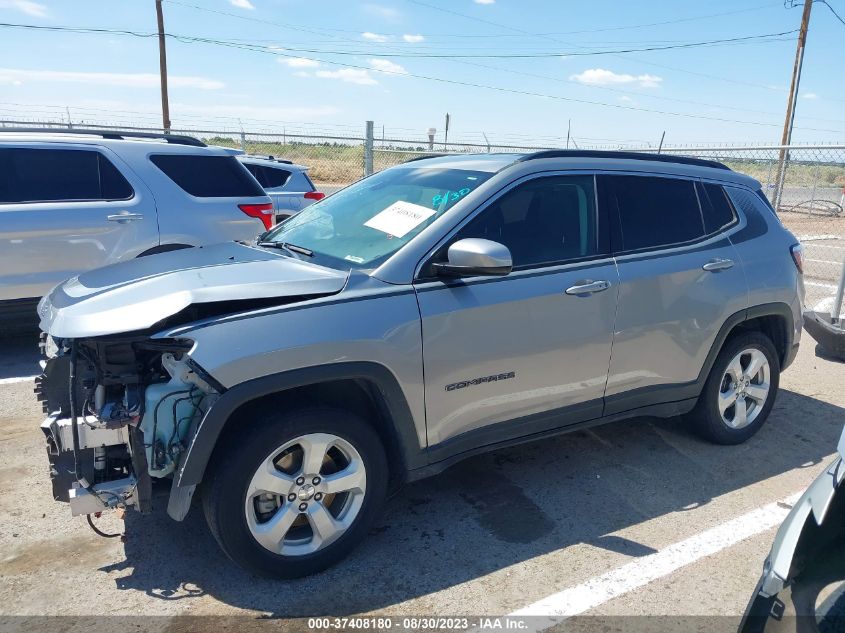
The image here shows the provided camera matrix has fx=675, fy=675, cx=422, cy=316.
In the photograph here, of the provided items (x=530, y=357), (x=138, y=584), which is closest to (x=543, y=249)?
(x=530, y=357)

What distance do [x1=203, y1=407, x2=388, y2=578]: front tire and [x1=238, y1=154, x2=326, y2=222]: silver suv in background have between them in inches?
313

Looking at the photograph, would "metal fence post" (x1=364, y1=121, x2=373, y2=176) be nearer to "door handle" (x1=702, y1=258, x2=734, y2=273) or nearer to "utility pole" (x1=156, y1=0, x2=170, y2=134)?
"door handle" (x1=702, y1=258, x2=734, y2=273)

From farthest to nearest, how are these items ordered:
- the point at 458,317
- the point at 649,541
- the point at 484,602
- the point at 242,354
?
the point at 649,541, the point at 458,317, the point at 484,602, the point at 242,354

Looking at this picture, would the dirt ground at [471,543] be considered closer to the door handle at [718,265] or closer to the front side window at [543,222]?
the door handle at [718,265]

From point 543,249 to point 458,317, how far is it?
737 mm

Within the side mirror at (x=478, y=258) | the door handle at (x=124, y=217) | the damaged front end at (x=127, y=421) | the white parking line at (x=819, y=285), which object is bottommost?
the white parking line at (x=819, y=285)

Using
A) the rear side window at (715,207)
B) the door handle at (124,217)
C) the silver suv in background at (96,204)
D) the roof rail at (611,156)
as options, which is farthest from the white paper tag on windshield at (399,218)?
the door handle at (124,217)

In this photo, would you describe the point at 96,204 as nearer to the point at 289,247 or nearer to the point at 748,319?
the point at 289,247

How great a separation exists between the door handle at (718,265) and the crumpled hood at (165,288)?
236cm

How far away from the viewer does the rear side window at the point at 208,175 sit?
6539mm

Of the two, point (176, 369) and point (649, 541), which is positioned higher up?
point (176, 369)

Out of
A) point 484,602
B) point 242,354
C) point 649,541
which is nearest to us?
point 242,354

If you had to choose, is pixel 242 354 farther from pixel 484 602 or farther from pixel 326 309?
pixel 484 602

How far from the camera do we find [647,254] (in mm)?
3953
